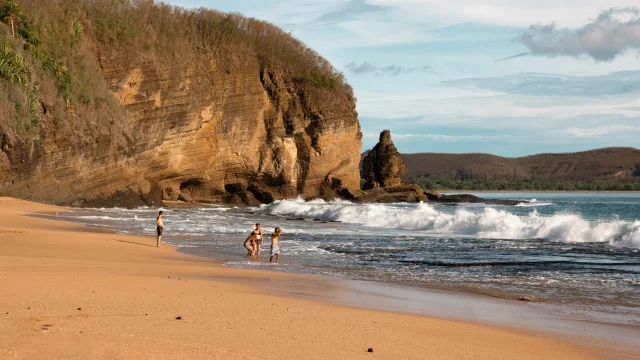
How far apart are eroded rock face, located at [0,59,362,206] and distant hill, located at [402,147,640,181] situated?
11272 centimetres

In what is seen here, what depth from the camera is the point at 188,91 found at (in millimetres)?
42312

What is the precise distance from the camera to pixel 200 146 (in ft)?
141

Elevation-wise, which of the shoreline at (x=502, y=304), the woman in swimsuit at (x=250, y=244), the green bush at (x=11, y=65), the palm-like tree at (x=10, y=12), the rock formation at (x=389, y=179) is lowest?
the shoreline at (x=502, y=304)

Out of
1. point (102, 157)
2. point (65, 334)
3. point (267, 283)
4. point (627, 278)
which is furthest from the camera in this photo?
point (102, 157)

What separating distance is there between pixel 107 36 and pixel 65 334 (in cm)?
3664

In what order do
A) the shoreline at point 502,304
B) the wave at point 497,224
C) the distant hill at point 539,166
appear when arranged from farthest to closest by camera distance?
the distant hill at point 539,166
the wave at point 497,224
the shoreline at point 502,304

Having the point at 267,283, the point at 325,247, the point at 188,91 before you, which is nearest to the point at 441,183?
the point at 188,91

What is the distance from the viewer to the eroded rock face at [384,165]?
2297 inches

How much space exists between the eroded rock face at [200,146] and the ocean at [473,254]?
6.47 metres

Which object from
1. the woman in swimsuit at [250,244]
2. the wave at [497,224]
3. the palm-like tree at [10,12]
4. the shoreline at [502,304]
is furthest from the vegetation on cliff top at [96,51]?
the shoreline at [502,304]

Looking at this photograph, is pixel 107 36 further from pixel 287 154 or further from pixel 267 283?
pixel 267 283

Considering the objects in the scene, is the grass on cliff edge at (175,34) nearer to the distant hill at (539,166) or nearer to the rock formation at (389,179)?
the rock formation at (389,179)

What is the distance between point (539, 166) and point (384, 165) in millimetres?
127126

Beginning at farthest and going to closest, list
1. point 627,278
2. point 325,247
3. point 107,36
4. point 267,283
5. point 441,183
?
1. point 441,183
2. point 107,36
3. point 325,247
4. point 627,278
5. point 267,283
